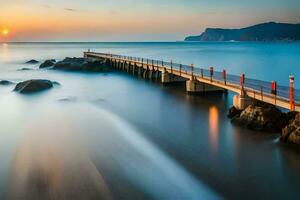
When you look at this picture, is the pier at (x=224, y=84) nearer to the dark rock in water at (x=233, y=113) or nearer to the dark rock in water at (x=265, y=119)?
the dark rock in water at (x=233, y=113)

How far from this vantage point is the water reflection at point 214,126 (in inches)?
610

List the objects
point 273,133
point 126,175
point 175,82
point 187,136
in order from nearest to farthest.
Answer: point 126,175, point 273,133, point 187,136, point 175,82

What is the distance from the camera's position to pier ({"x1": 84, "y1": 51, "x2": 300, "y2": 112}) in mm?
16586

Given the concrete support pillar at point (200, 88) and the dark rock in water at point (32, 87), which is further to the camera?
the dark rock in water at point (32, 87)

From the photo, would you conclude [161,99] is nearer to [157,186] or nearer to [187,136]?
[187,136]

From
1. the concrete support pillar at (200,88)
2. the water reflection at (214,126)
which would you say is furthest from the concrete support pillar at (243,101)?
the concrete support pillar at (200,88)

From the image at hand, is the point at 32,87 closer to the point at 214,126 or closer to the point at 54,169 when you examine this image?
the point at 214,126

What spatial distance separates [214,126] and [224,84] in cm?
442

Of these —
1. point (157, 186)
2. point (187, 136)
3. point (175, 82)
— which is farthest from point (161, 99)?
point (157, 186)

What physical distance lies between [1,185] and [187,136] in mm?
8271

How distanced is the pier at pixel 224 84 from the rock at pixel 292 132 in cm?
137

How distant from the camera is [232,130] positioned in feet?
55.5

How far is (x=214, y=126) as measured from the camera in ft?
59.7

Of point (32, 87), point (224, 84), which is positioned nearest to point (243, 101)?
point (224, 84)
